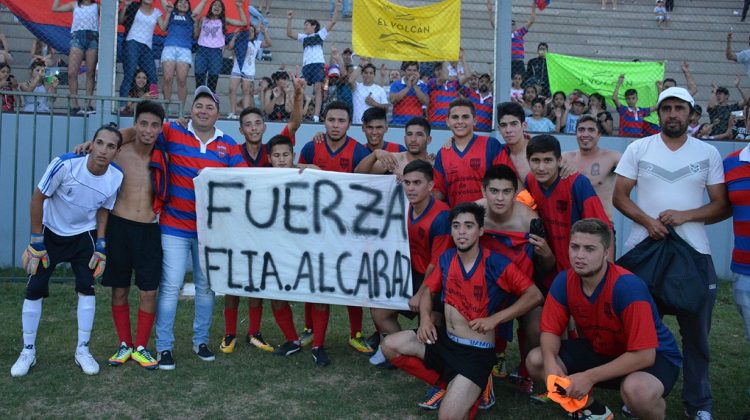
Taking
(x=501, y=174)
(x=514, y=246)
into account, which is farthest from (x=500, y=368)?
(x=501, y=174)

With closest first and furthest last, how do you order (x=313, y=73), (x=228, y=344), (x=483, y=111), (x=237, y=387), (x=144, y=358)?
(x=237, y=387)
(x=144, y=358)
(x=228, y=344)
(x=483, y=111)
(x=313, y=73)

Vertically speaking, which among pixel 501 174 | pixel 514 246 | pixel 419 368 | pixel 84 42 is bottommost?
pixel 419 368

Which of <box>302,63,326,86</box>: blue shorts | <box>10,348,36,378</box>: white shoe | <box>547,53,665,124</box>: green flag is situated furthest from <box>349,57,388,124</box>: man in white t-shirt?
<box>10,348,36,378</box>: white shoe

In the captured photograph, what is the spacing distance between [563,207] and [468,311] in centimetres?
103

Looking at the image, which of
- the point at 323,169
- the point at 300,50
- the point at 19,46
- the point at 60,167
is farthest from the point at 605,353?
the point at 19,46

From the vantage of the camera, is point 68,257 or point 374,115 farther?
point 374,115

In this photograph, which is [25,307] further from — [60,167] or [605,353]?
[605,353]

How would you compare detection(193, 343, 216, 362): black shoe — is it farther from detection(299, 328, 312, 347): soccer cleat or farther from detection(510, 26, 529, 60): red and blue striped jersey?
detection(510, 26, 529, 60): red and blue striped jersey

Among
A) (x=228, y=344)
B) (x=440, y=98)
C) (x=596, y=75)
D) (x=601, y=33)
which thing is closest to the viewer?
(x=228, y=344)

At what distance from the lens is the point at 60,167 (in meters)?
5.55

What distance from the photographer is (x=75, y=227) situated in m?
5.70

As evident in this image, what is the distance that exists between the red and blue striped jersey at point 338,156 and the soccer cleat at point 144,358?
2172mm

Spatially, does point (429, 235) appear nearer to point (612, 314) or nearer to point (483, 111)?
point (612, 314)

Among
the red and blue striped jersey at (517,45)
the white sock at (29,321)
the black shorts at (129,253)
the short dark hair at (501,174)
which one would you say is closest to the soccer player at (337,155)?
the black shorts at (129,253)
